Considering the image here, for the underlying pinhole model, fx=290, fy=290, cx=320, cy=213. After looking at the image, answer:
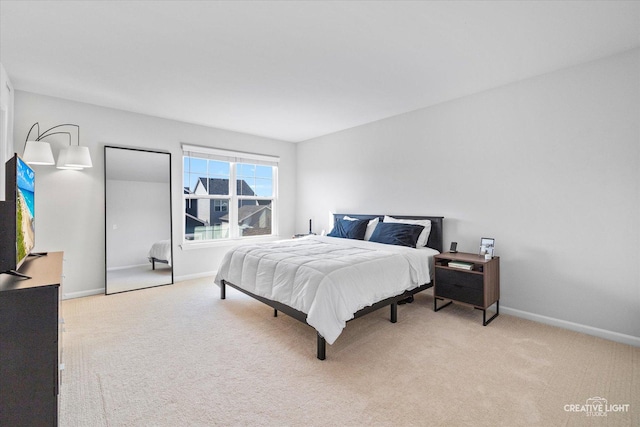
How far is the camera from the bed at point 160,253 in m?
4.52

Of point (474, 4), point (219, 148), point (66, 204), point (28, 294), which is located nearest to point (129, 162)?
point (66, 204)

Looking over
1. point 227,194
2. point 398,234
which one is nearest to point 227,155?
point 227,194

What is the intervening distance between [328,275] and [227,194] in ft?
11.7

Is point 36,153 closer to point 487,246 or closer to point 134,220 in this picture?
point 134,220

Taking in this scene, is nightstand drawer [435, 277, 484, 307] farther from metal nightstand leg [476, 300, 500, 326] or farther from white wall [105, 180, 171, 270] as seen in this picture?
white wall [105, 180, 171, 270]

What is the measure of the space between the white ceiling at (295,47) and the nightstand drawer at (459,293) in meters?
2.31

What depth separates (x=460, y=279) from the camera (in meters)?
3.18

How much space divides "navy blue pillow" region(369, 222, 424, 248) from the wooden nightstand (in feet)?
1.52

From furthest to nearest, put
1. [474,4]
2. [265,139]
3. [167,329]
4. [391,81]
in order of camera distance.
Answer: [265,139] < [391,81] < [167,329] < [474,4]

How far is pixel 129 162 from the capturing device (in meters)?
4.33

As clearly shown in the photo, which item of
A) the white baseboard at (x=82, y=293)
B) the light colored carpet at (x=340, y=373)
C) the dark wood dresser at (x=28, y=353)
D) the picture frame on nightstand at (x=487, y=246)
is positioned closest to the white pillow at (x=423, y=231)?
the picture frame on nightstand at (x=487, y=246)

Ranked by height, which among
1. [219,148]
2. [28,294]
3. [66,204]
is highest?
[219,148]

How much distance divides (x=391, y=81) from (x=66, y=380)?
3949mm

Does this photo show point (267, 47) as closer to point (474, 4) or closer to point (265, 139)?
point (474, 4)
